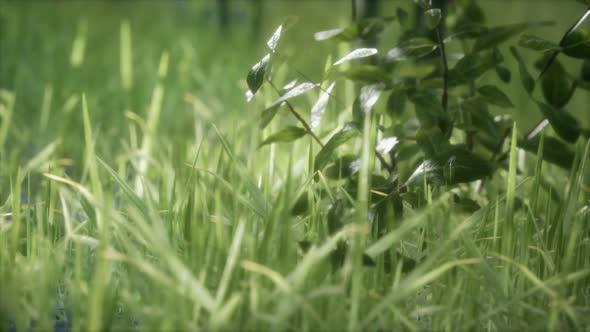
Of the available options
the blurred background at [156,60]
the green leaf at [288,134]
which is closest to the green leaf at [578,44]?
the blurred background at [156,60]

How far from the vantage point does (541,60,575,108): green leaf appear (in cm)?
107

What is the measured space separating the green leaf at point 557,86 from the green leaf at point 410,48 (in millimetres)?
265

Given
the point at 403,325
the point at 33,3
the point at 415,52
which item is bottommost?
the point at 403,325

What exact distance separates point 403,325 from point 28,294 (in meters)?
0.51

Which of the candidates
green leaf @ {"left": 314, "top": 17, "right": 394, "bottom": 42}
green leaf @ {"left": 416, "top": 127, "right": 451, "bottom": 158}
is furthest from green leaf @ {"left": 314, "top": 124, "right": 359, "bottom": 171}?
green leaf @ {"left": 314, "top": 17, "right": 394, "bottom": 42}

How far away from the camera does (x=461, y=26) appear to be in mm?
982

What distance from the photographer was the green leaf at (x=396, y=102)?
39.2 inches

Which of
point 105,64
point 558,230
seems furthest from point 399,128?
point 105,64

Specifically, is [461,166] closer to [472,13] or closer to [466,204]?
[466,204]

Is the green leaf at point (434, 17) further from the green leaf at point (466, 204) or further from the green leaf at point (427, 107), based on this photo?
the green leaf at point (466, 204)

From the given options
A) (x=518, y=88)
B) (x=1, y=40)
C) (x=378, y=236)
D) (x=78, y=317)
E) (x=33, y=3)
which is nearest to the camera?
(x=78, y=317)

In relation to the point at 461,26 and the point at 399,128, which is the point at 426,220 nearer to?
the point at 399,128

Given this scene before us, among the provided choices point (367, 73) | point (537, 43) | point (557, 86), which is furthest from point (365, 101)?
point (557, 86)

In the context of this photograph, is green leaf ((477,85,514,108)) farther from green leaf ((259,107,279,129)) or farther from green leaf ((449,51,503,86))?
green leaf ((259,107,279,129))
